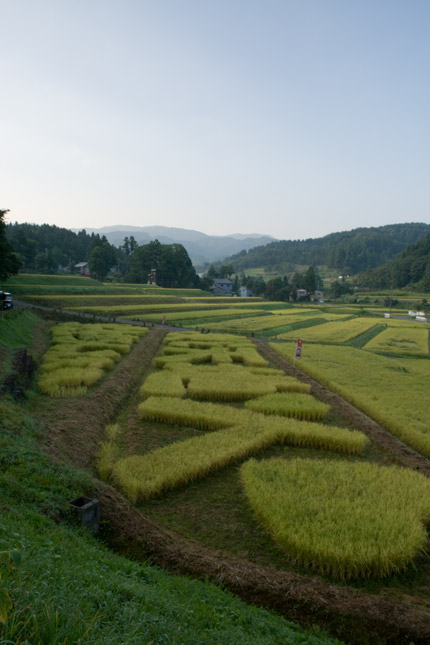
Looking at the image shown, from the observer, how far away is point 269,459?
9.51m

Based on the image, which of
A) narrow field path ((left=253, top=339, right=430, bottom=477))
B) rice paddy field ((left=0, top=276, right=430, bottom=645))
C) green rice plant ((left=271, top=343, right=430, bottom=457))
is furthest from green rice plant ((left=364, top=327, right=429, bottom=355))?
narrow field path ((left=253, top=339, right=430, bottom=477))

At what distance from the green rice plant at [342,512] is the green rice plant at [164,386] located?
232 inches

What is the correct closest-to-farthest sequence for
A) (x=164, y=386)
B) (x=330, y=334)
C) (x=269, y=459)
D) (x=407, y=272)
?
1. (x=269, y=459)
2. (x=164, y=386)
3. (x=330, y=334)
4. (x=407, y=272)

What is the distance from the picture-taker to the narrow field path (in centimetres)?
981

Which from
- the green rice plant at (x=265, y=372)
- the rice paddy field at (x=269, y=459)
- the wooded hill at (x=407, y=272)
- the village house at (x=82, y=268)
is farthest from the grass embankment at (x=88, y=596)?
the wooded hill at (x=407, y=272)

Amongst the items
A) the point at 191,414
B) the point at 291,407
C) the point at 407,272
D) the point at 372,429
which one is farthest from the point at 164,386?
the point at 407,272

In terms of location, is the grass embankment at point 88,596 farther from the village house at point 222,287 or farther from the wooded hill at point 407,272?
the wooded hill at point 407,272

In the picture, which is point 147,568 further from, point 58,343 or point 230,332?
point 230,332

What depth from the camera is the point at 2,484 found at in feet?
20.3

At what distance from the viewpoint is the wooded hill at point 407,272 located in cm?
10650

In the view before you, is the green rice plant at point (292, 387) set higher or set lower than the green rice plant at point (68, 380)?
lower

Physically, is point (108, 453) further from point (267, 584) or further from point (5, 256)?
point (5, 256)

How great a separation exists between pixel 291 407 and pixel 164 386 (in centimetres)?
485

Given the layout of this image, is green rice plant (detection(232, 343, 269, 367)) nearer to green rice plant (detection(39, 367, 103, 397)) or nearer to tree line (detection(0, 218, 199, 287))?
green rice plant (detection(39, 367, 103, 397))
